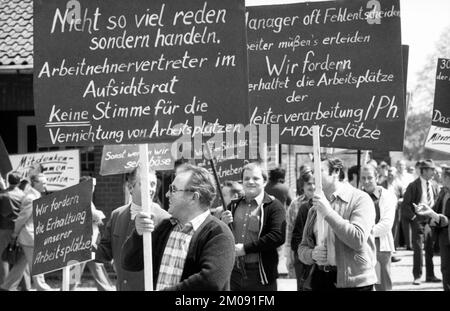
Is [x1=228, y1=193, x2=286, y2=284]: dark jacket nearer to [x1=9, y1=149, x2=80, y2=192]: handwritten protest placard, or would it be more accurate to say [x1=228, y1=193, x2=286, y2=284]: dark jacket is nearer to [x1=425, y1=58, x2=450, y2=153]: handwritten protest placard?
[x1=425, y1=58, x2=450, y2=153]: handwritten protest placard

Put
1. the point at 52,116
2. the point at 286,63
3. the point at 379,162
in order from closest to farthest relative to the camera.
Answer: the point at 52,116 → the point at 286,63 → the point at 379,162

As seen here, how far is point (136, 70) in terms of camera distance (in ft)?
19.9

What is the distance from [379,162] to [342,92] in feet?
35.0

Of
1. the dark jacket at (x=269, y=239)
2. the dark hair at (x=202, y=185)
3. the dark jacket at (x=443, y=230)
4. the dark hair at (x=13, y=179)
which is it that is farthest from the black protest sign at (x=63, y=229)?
the dark jacket at (x=443, y=230)

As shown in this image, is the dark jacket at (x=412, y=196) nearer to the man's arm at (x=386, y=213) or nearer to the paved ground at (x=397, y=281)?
the paved ground at (x=397, y=281)

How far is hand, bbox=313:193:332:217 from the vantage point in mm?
6828

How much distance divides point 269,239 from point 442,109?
2.44m

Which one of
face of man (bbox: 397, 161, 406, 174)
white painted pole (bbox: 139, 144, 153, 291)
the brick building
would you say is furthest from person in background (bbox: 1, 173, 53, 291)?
face of man (bbox: 397, 161, 406, 174)

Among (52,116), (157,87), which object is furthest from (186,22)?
(52,116)

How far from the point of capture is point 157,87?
604 centimetres

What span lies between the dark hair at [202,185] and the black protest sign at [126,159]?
497 cm

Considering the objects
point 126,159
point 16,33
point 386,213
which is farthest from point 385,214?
point 16,33

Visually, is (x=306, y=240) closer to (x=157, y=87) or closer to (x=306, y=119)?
(x=306, y=119)

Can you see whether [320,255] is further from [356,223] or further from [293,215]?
[293,215]
